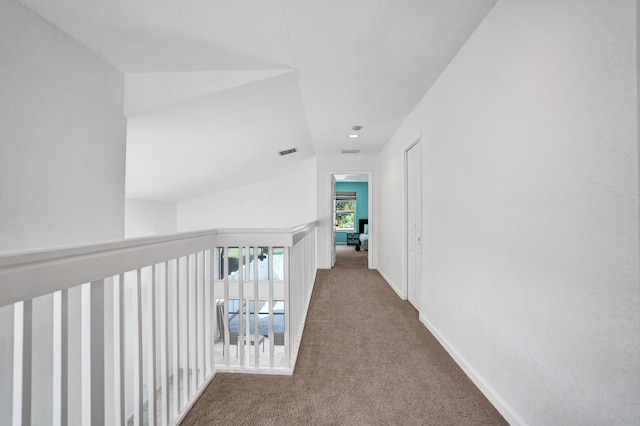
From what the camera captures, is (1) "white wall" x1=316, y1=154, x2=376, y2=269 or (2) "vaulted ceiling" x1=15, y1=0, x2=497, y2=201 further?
(1) "white wall" x1=316, y1=154, x2=376, y2=269

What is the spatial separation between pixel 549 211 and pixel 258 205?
6.48 metres

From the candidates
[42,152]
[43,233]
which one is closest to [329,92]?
[42,152]

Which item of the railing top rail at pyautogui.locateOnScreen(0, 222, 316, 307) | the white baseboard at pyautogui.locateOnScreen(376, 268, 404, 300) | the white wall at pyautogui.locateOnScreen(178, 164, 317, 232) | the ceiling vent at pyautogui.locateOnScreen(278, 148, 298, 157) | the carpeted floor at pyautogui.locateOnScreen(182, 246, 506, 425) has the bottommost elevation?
the carpeted floor at pyautogui.locateOnScreen(182, 246, 506, 425)

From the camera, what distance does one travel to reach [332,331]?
267cm

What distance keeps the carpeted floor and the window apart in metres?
8.73

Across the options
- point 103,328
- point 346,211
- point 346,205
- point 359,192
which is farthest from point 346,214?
point 103,328

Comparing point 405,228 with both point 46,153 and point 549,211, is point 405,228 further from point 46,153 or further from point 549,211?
point 46,153

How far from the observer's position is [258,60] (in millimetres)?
2166

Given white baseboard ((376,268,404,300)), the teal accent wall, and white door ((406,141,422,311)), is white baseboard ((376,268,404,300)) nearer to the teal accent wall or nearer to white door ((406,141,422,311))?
Answer: white door ((406,141,422,311))

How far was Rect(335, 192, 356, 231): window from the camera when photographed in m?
11.4

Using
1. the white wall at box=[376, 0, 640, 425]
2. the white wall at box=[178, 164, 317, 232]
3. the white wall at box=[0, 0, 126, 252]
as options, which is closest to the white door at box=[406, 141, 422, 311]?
the white wall at box=[376, 0, 640, 425]

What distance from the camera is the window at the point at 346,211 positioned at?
11391 millimetres

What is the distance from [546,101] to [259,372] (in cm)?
206

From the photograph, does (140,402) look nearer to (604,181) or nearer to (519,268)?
(519,268)
